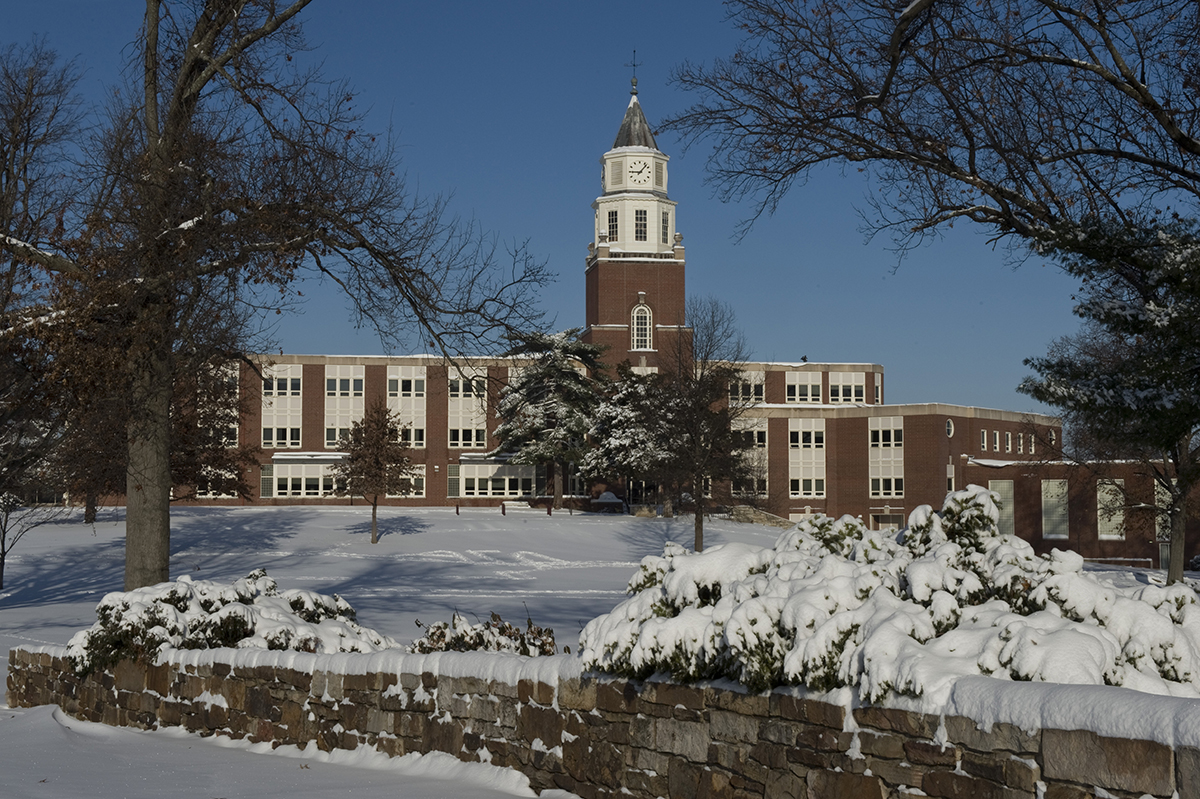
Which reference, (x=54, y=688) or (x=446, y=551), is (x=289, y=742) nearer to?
(x=54, y=688)

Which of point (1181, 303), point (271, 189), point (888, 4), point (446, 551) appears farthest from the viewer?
point (446, 551)

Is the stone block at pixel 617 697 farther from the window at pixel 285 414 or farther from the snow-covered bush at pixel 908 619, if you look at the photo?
the window at pixel 285 414

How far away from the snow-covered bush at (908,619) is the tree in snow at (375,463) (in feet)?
130

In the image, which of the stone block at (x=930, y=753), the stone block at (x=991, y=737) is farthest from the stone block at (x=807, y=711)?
the stone block at (x=991, y=737)

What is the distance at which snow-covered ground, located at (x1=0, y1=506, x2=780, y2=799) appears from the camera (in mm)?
7512

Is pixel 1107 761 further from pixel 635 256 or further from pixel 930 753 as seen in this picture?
pixel 635 256

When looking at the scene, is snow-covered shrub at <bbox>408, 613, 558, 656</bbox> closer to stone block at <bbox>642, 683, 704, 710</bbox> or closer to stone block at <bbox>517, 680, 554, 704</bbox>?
stone block at <bbox>517, 680, 554, 704</bbox>

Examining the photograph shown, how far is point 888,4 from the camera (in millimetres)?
10516

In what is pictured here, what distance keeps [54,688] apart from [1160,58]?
12.8 metres

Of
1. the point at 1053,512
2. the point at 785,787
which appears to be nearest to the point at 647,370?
the point at 1053,512

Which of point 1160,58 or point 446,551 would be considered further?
point 446,551

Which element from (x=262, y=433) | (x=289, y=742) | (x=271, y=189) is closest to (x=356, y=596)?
(x=271, y=189)

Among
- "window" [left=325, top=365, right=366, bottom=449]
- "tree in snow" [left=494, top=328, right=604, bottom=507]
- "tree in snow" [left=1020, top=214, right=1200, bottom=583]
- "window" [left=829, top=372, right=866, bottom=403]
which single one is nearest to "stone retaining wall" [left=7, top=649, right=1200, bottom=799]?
"tree in snow" [left=1020, top=214, right=1200, bottom=583]

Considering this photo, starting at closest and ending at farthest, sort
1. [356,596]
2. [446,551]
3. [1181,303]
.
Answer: [1181,303], [356,596], [446,551]
